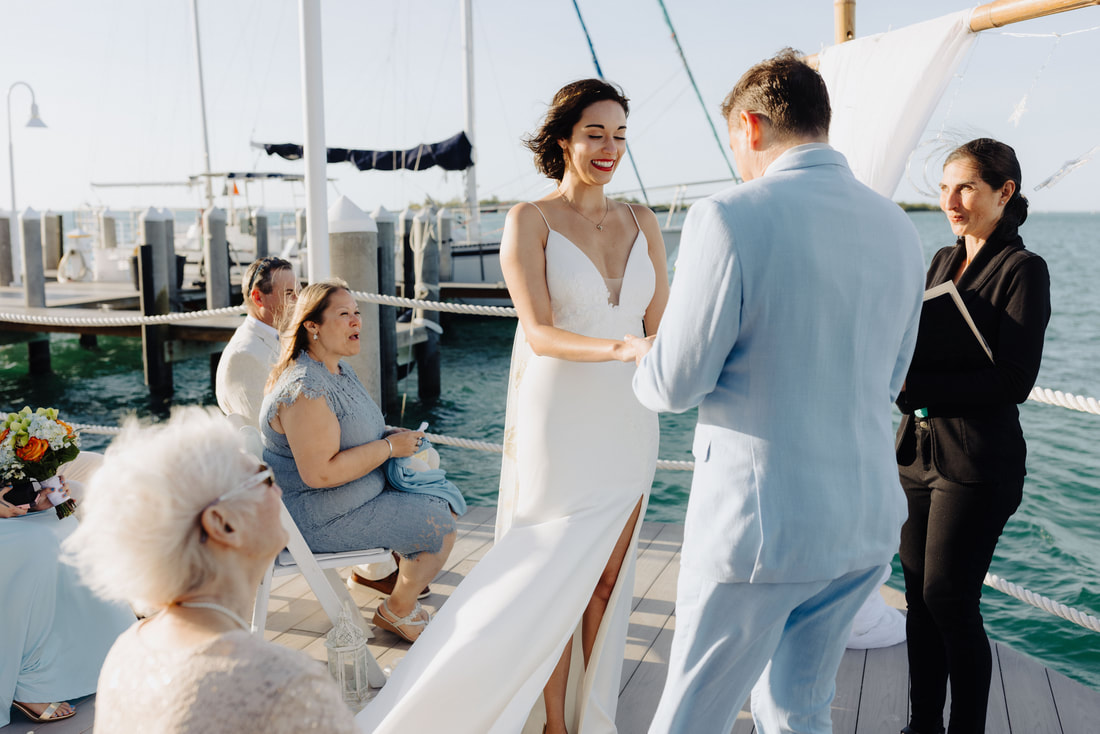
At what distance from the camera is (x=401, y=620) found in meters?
3.20

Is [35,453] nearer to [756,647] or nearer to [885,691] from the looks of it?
[756,647]

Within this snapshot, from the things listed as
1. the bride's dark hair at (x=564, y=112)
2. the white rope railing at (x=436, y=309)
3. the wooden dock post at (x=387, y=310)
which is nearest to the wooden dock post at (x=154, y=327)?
the wooden dock post at (x=387, y=310)

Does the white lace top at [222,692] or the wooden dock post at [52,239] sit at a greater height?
the wooden dock post at [52,239]

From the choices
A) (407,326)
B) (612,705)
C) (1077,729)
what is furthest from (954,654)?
(407,326)

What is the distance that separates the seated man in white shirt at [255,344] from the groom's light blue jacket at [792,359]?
7.53ft

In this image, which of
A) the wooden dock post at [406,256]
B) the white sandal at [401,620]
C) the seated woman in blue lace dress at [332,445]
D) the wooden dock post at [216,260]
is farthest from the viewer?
the wooden dock post at [406,256]

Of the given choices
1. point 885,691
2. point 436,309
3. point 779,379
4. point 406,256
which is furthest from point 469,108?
point 779,379

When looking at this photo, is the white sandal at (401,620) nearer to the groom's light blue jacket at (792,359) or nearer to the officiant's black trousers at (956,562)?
the officiant's black trousers at (956,562)

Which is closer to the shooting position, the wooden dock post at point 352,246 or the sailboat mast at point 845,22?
the sailboat mast at point 845,22

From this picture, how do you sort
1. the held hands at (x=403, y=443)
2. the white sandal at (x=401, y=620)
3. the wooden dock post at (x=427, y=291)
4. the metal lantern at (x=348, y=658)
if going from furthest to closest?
the wooden dock post at (x=427, y=291) → the white sandal at (x=401, y=620) → the held hands at (x=403, y=443) → the metal lantern at (x=348, y=658)

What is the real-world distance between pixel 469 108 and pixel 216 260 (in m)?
9.57

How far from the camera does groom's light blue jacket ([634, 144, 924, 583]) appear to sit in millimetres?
1445

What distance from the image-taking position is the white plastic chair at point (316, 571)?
269 centimetres

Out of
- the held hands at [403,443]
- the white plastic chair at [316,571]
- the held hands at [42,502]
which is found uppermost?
the held hands at [403,443]
